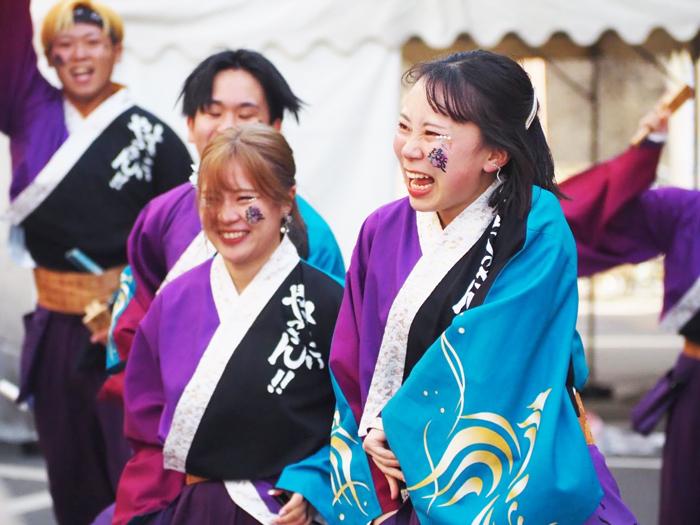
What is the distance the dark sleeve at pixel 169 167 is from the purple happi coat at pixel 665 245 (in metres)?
1.28

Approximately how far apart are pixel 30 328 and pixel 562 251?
2146 mm

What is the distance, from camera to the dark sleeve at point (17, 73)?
3.30m

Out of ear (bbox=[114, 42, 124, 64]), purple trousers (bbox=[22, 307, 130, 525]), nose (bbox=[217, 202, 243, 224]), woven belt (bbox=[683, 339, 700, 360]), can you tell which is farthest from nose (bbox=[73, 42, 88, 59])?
woven belt (bbox=[683, 339, 700, 360])

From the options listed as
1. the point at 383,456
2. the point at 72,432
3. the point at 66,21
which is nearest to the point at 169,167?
the point at 66,21

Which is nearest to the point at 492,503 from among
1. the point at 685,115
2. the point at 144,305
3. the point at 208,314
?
the point at 208,314

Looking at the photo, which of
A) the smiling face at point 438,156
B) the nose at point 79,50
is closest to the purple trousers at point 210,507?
the smiling face at point 438,156

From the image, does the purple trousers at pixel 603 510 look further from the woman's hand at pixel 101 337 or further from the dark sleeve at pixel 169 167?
the dark sleeve at pixel 169 167

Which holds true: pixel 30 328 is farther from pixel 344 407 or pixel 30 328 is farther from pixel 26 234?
pixel 344 407

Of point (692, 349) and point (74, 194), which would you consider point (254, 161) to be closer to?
point (74, 194)

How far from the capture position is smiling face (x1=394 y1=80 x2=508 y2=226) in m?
1.93

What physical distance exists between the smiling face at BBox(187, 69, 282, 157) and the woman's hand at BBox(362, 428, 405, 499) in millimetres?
1054

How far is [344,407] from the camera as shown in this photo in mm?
2088

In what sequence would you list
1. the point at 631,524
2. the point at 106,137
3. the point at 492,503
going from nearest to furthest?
the point at 492,503, the point at 631,524, the point at 106,137

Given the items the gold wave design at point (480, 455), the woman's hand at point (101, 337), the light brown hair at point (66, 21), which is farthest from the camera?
the light brown hair at point (66, 21)
